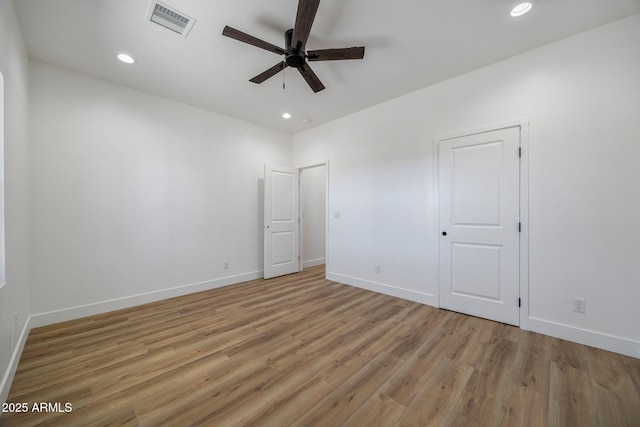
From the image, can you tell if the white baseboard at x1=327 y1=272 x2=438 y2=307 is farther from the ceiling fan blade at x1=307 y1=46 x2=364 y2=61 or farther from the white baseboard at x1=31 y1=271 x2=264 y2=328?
the ceiling fan blade at x1=307 y1=46 x2=364 y2=61

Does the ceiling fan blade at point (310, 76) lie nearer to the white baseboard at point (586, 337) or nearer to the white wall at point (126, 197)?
the white wall at point (126, 197)

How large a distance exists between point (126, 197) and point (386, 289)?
3.79 m

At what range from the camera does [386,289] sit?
364 centimetres

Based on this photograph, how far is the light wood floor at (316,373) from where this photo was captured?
1.48 meters

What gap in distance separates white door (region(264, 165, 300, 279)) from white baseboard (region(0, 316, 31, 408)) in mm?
2801

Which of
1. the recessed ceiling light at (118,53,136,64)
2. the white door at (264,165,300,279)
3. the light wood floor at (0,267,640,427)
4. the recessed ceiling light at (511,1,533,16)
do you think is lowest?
the light wood floor at (0,267,640,427)

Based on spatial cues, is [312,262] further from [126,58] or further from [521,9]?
[521,9]

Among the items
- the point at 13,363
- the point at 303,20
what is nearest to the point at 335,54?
the point at 303,20

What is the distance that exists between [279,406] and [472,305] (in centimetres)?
245

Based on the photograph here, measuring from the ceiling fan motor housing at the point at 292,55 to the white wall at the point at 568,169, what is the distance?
1.89 m

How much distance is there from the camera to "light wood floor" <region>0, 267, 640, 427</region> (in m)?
1.48

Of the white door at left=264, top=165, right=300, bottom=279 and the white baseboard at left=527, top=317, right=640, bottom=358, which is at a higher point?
the white door at left=264, top=165, right=300, bottom=279

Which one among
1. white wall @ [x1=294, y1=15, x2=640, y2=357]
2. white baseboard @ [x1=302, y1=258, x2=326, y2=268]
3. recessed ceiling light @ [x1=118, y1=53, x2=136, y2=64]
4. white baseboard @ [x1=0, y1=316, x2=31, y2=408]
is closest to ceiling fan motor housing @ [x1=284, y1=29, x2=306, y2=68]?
recessed ceiling light @ [x1=118, y1=53, x2=136, y2=64]

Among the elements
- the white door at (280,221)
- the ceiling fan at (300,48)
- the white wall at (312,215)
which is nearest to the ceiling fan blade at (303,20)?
the ceiling fan at (300,48)
